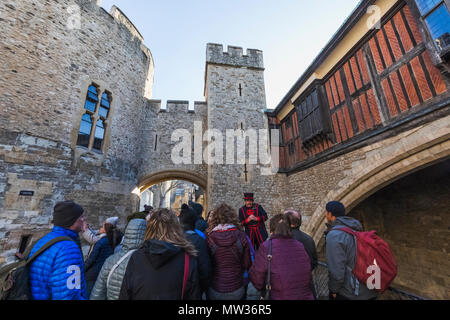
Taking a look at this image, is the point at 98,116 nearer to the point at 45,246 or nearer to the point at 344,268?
the point at 45,246

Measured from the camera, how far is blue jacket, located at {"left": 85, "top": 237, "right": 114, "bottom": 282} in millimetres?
2434

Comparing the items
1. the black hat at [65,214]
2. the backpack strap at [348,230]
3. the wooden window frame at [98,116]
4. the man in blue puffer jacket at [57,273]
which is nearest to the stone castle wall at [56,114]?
the wooden window frame at [98,116]

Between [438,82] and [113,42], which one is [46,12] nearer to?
[113,42]

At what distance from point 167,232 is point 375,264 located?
1985mm

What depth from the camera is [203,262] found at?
1.82 metres

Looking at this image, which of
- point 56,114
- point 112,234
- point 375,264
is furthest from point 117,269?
point 56,114

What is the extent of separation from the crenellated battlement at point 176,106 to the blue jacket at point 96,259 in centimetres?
765

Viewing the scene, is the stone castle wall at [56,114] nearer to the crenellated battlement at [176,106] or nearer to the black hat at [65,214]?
the crenellated battlement at [176,106]

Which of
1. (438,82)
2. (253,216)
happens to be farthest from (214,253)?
(438,82)

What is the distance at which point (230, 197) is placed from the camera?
7727 mm

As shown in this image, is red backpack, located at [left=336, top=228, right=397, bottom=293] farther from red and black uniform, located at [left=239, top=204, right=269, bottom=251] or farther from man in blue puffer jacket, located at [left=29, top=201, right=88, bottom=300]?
man in blue puffer jacket, located at [left=29, top=201, right=88, bottom=300]

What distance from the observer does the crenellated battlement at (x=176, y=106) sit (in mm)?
9211

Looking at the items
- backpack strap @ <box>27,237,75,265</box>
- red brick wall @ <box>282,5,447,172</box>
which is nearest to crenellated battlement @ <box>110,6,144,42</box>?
red brick wall @ <box>282,5,447,172</box>

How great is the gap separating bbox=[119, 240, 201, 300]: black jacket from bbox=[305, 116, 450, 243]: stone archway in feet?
14.1
